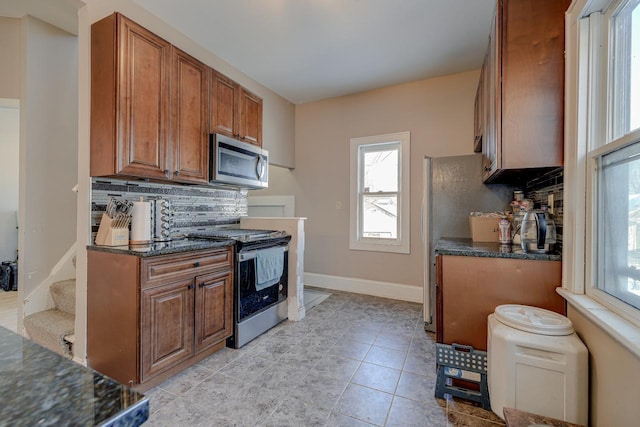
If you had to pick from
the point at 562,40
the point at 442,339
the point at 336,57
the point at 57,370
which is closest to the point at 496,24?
the point at 562,40

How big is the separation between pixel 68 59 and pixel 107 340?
246 cm

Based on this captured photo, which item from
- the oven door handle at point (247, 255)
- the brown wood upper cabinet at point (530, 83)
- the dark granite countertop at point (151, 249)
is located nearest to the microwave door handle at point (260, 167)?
the oven door handle at point (247, 255)

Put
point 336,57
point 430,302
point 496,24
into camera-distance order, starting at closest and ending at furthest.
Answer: point 496,24 → point 430,302 → point 336,57

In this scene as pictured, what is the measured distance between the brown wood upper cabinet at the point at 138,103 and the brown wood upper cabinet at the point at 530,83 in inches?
87.9

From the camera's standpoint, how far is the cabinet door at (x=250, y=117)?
2922 millimetres

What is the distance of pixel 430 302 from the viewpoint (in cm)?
275

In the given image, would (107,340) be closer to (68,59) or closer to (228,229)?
(228,229)

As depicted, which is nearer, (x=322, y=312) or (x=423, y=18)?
(x=423, y=18)

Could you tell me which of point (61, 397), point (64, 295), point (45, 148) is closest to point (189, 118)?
point (45, 148)

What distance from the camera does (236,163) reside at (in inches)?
108

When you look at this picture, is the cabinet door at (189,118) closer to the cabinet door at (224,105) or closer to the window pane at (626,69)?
the cabinet door at (224,105)

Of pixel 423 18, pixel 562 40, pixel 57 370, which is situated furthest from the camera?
pixel 423 18

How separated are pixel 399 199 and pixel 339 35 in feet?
6.53

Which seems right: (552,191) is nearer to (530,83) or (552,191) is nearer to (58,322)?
(530,83)
